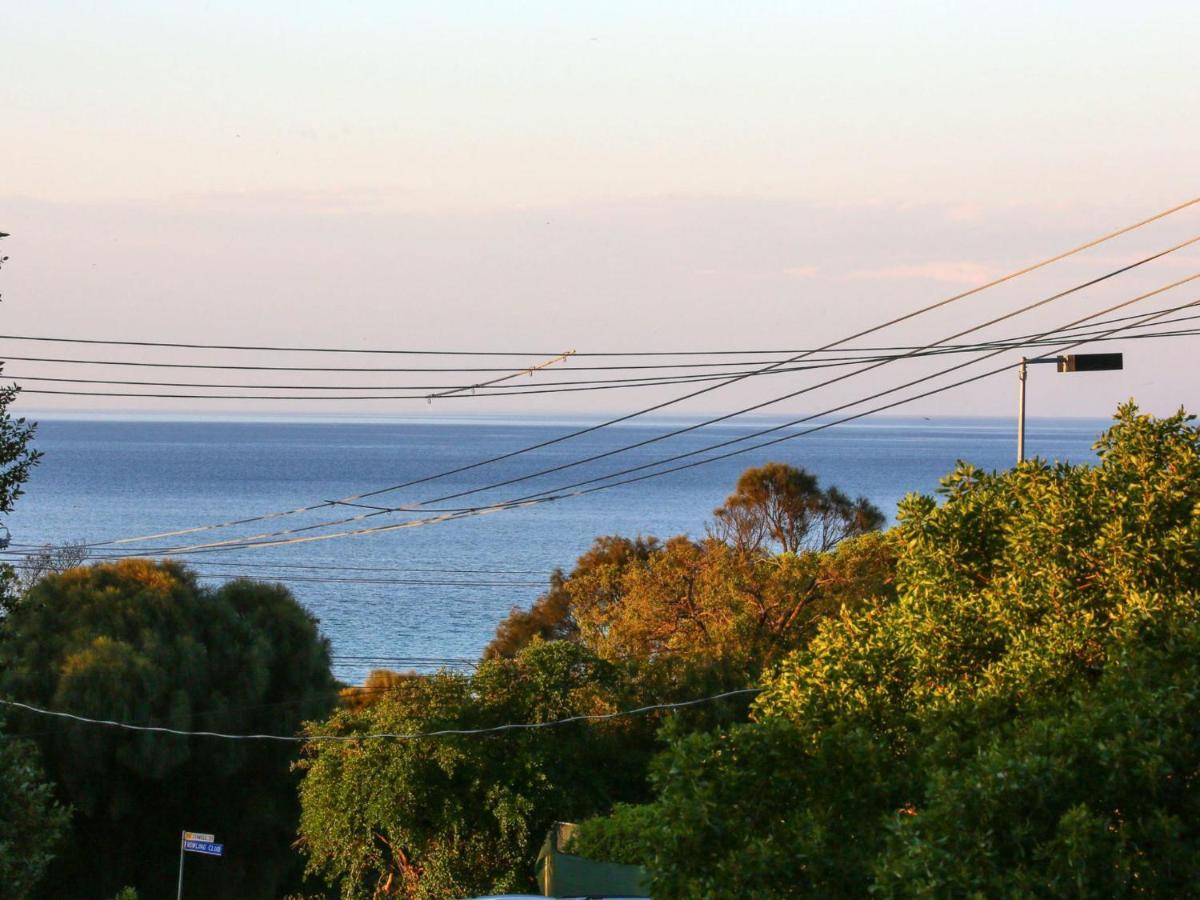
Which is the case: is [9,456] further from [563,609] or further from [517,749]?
[563,609]

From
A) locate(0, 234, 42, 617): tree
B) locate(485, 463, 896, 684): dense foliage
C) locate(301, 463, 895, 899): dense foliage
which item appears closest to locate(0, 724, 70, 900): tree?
locate(0, 234, 42, 617): tree

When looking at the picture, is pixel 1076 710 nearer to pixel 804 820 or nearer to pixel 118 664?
pixel 804 820

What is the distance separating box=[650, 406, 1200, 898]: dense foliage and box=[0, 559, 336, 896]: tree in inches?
1156

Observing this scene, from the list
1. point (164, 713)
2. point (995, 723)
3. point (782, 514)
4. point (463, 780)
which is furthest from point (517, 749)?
point (782, 514)

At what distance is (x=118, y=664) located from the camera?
3809 cm

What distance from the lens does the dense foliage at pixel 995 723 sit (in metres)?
8.52

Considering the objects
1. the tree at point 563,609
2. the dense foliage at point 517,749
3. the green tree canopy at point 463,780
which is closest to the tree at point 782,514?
the tree at point 563,609

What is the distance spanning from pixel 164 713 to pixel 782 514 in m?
29.9

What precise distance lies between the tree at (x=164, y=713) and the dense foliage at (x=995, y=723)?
29372mm

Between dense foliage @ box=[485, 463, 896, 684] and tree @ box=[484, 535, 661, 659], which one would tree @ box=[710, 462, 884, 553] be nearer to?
tree @ box=[484, 535, 661, 659]

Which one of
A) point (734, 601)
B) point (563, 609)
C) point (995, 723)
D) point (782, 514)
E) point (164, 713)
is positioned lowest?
point (164, 713)

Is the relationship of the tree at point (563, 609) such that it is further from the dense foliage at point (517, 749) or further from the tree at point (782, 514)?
the dense foliage at point (517, 749)

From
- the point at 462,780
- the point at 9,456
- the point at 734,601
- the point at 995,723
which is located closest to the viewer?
the point at 995,723

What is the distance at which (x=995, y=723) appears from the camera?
10422 mm
